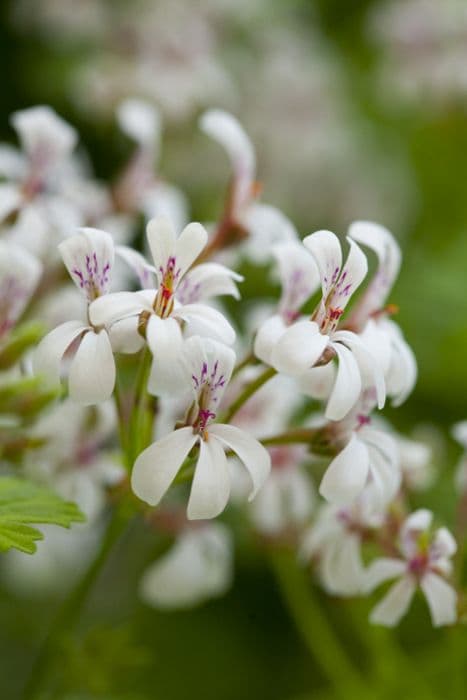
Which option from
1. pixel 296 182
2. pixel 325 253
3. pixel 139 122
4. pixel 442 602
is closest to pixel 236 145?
pixel 139 122

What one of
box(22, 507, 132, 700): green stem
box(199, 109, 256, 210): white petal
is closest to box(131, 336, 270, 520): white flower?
box(22, 507, 132, 700): green stem

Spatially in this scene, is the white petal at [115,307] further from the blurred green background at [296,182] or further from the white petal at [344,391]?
the blurred green background at [296,182]

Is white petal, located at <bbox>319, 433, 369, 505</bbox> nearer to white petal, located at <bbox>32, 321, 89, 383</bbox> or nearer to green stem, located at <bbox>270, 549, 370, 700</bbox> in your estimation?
white petal, located at <bbox>32, 321, 89, 383</bbox>

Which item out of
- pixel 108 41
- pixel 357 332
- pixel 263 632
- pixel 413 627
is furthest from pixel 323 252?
pixel 108 41

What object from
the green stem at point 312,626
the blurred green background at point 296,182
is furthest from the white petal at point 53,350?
the blurred green background at point 296,182

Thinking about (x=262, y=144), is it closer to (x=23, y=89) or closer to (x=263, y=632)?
(x=23, y=89)

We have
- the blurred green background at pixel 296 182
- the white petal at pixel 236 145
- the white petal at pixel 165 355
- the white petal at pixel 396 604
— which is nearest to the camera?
the white petal at pixel 165 355
